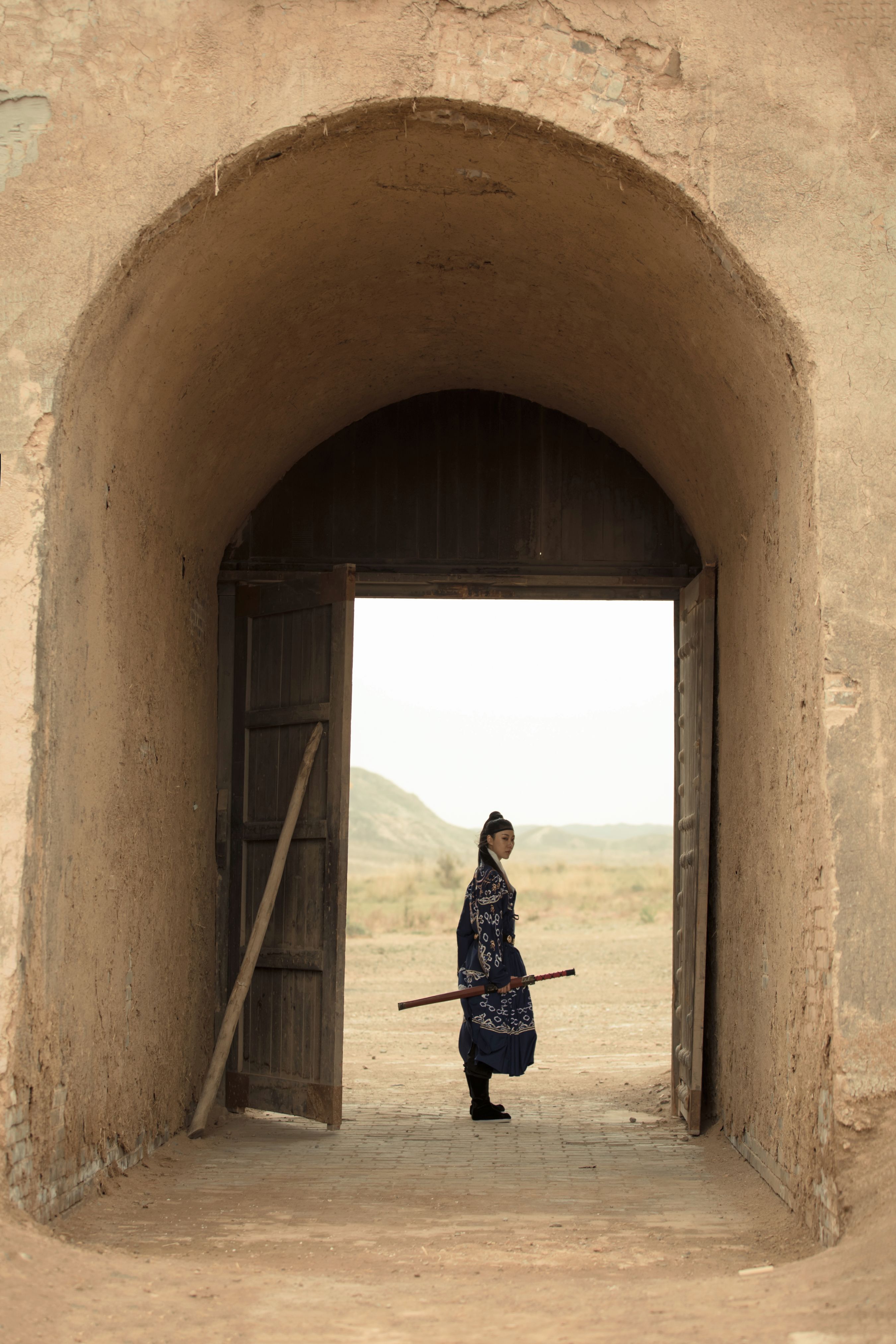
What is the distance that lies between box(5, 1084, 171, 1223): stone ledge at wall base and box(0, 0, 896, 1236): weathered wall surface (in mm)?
19

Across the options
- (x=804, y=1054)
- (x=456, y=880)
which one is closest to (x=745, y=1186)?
(x=804, y=1054)

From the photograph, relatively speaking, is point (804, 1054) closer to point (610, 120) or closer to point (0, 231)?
point (610, 120)

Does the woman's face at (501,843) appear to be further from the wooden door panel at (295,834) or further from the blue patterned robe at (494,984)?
the wooden door panel at (295,834)

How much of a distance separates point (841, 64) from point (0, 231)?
114 inches

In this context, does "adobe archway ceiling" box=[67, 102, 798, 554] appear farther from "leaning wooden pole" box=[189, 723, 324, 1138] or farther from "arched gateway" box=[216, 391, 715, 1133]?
"leaning wooden pole" box=[189, 723, 324, 1138]

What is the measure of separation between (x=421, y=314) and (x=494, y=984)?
11.6ft

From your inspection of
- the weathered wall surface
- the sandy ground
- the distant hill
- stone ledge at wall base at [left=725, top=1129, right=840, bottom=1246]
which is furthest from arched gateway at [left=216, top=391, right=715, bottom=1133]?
the distant hill

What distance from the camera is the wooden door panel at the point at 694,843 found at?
20.8ft

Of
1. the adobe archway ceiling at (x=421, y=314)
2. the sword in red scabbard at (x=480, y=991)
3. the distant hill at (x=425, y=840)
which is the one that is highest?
the adobe archway ceiling at (x=421, y=314)

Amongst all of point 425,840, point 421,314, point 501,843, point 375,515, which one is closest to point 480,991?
point 501,843

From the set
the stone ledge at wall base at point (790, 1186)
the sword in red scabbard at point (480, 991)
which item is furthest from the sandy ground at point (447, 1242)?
the sword in red scabbard at point (480, 991)

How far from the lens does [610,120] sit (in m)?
4.44

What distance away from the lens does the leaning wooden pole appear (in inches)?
244

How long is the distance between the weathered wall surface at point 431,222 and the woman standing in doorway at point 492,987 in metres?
1.84
